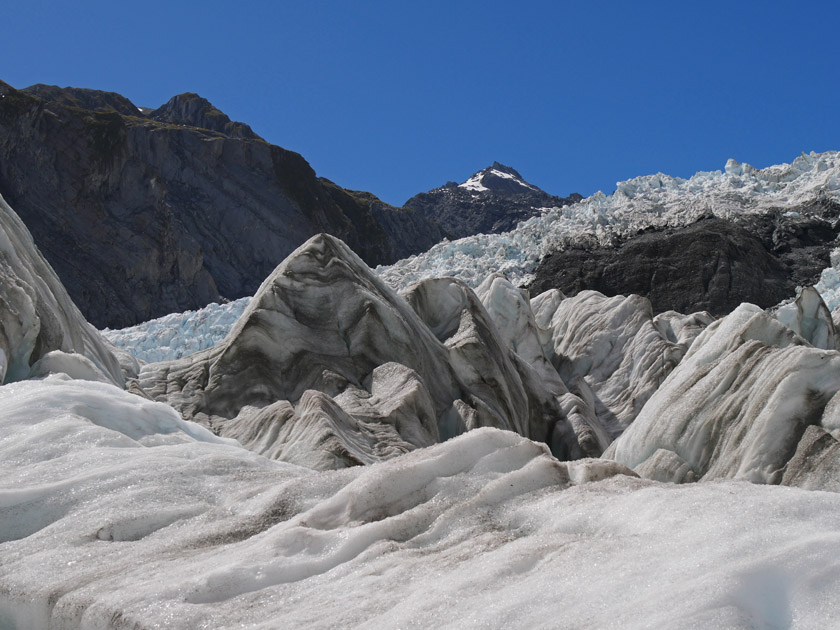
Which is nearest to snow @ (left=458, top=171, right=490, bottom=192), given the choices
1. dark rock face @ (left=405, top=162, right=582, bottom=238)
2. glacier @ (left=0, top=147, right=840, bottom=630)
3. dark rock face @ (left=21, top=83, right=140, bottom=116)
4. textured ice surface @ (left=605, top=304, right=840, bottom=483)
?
dark rock face @ (left=405, top=162, right=582, bottom=238)

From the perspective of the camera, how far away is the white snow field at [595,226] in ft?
98.3

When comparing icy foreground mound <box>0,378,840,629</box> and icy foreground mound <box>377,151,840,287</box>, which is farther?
icy foreground mound <box>377,151,840,287</box>

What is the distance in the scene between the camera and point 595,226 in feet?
145

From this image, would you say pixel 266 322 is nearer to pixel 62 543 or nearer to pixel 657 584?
pixel 62 543

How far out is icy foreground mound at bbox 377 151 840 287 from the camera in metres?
40.3

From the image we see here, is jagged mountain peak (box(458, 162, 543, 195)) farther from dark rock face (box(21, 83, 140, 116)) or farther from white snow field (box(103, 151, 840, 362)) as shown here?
white snow field (box(103, 151, 840, 362))

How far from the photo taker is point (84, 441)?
6.16 meters

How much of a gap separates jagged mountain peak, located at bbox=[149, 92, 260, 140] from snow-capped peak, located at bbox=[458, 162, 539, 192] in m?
50.2

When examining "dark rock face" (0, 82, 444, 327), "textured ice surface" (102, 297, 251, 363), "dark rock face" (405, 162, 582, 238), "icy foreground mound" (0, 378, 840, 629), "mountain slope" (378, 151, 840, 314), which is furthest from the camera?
"dark rock face" (405, 162, 582, 238)

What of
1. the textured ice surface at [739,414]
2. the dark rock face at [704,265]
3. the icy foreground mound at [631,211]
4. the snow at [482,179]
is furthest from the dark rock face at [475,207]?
the textured ice surface at [739,414]

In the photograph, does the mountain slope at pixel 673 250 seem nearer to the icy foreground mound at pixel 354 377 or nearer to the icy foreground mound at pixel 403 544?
the icy foreground mound at pixel 354 377

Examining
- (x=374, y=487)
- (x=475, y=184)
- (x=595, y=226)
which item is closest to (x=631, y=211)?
(x=595, y=226)

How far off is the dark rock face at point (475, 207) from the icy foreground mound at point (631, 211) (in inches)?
2252

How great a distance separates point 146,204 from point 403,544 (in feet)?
223
